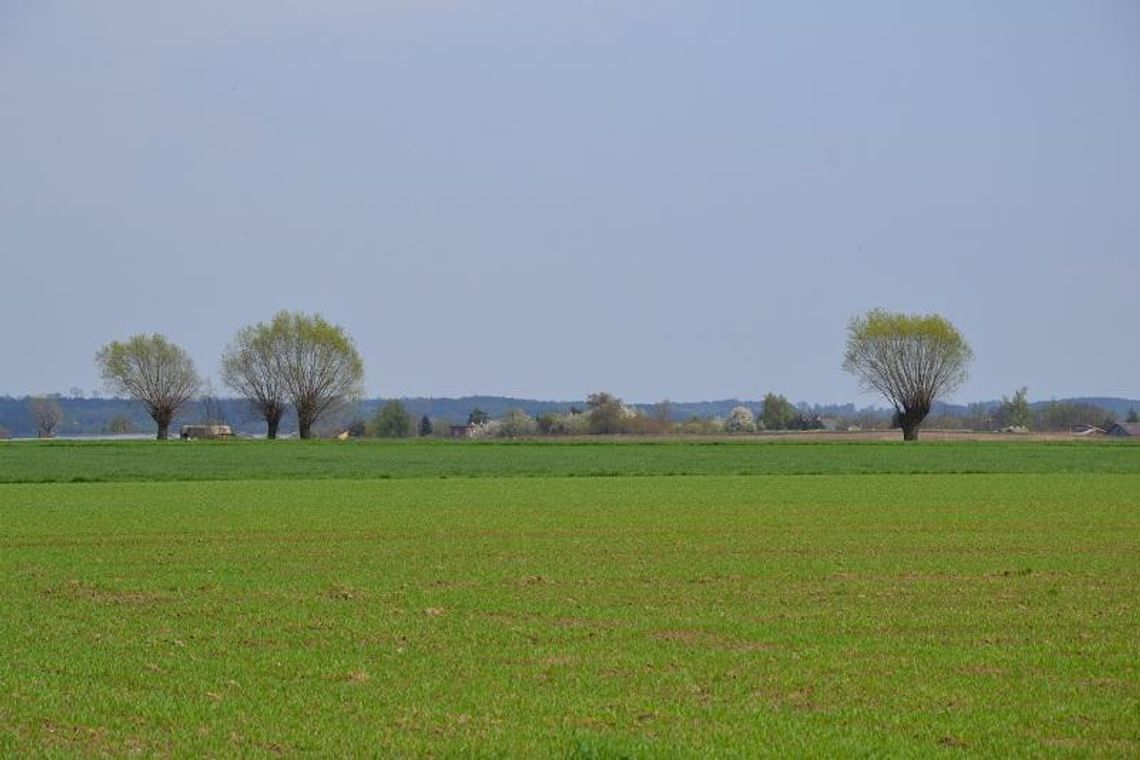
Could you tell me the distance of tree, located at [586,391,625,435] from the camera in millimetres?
179875

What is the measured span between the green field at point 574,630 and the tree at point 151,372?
406 feet

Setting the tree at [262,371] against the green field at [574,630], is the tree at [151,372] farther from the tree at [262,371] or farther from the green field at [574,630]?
the green field at [574,630]

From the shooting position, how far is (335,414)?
510 feet

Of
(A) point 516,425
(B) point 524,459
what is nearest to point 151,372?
(A) point 516,425

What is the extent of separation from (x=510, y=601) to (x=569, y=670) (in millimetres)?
5032

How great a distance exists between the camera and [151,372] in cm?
15962

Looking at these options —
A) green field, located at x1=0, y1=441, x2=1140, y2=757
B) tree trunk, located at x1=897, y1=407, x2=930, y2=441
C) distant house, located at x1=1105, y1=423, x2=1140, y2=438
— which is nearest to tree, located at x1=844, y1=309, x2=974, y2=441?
tree trunk, located at x1=897, y1=407, x2=930, y2=441

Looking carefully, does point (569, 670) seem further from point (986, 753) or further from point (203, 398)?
point (203, 398)

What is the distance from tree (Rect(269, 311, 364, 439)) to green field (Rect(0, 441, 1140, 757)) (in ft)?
365

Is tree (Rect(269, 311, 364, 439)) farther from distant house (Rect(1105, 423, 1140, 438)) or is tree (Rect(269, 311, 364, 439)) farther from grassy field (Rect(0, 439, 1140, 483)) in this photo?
distant house (Rect(1105, 423, 1140, 438))

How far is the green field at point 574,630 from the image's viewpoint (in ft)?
37.9

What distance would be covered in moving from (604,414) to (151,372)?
185ft

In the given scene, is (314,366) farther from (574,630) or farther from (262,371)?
(574,630)

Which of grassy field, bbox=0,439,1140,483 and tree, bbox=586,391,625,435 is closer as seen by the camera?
grassy field, bbox=0,439,1140,483
